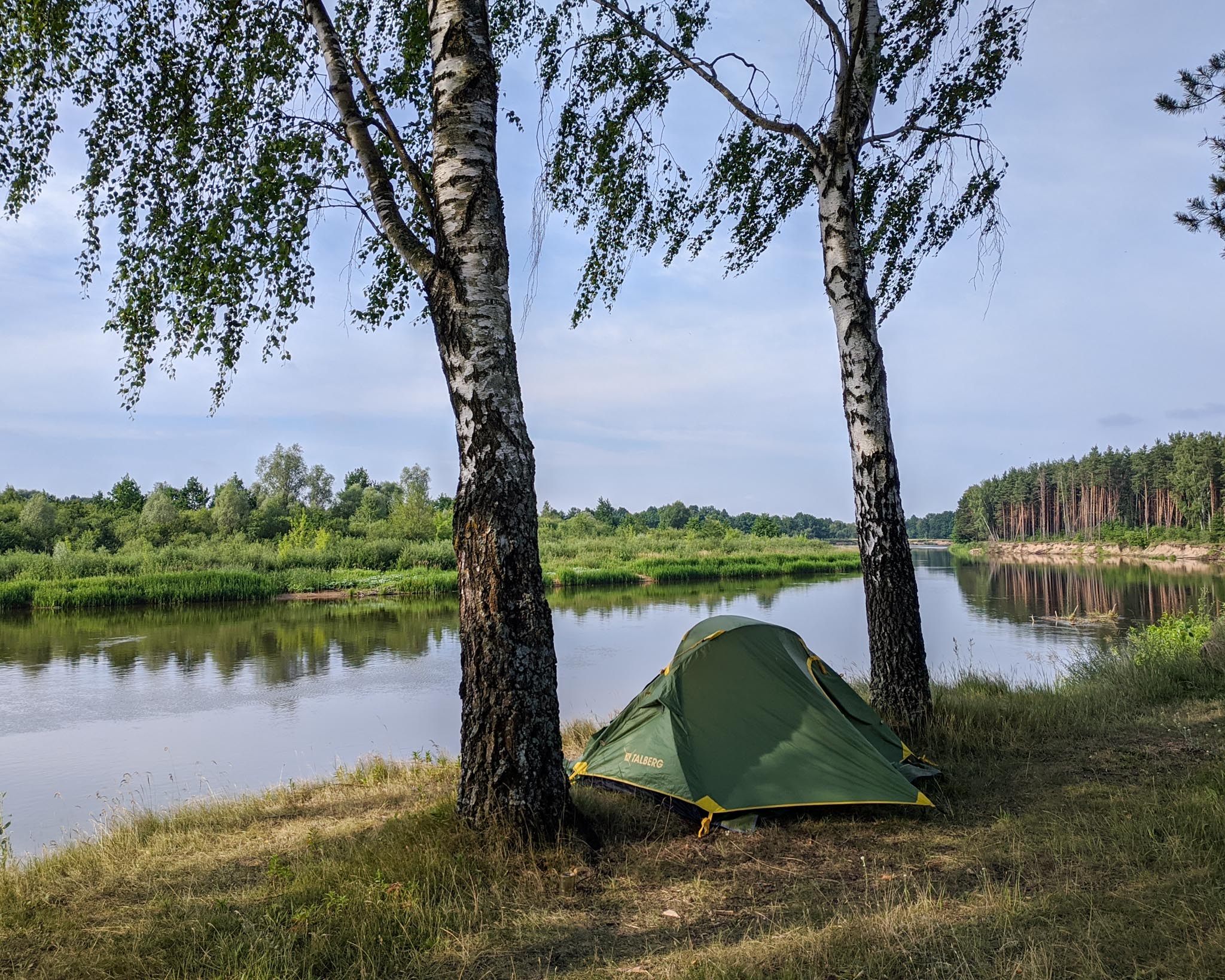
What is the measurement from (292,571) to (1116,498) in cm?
7063

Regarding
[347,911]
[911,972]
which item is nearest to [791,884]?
[911,972]

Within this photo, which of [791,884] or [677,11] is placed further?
[677,11]

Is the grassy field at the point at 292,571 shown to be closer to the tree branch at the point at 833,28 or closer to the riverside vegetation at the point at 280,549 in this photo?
the riverside vegetation at the point at 280,549

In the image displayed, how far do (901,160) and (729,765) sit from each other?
5.56m

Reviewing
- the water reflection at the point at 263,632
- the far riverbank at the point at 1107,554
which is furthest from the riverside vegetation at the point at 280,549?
the far riverbank at the point at 1107,554

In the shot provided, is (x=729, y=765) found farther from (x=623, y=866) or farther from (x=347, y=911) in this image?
(x=347, y=911)

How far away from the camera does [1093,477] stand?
69688mm

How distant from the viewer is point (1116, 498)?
2704 inches

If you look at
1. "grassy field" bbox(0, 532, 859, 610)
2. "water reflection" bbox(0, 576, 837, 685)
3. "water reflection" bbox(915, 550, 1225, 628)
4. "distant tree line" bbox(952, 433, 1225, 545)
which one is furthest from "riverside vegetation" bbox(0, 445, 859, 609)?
"distant tree line" bbox(952, 433, 1225, 545)

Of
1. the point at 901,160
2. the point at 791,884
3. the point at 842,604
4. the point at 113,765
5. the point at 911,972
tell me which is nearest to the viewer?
the point at 911,972

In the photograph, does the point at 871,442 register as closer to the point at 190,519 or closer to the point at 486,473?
the point at 486,473

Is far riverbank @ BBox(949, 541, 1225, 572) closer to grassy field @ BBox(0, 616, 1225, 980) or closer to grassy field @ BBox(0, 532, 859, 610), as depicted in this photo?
grassy field @ BBox(0, 532, 859, 610)

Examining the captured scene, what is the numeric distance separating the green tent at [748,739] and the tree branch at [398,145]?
3204 mm

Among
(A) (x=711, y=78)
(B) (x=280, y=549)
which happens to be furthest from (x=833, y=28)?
(B) (x=280, y=549)
